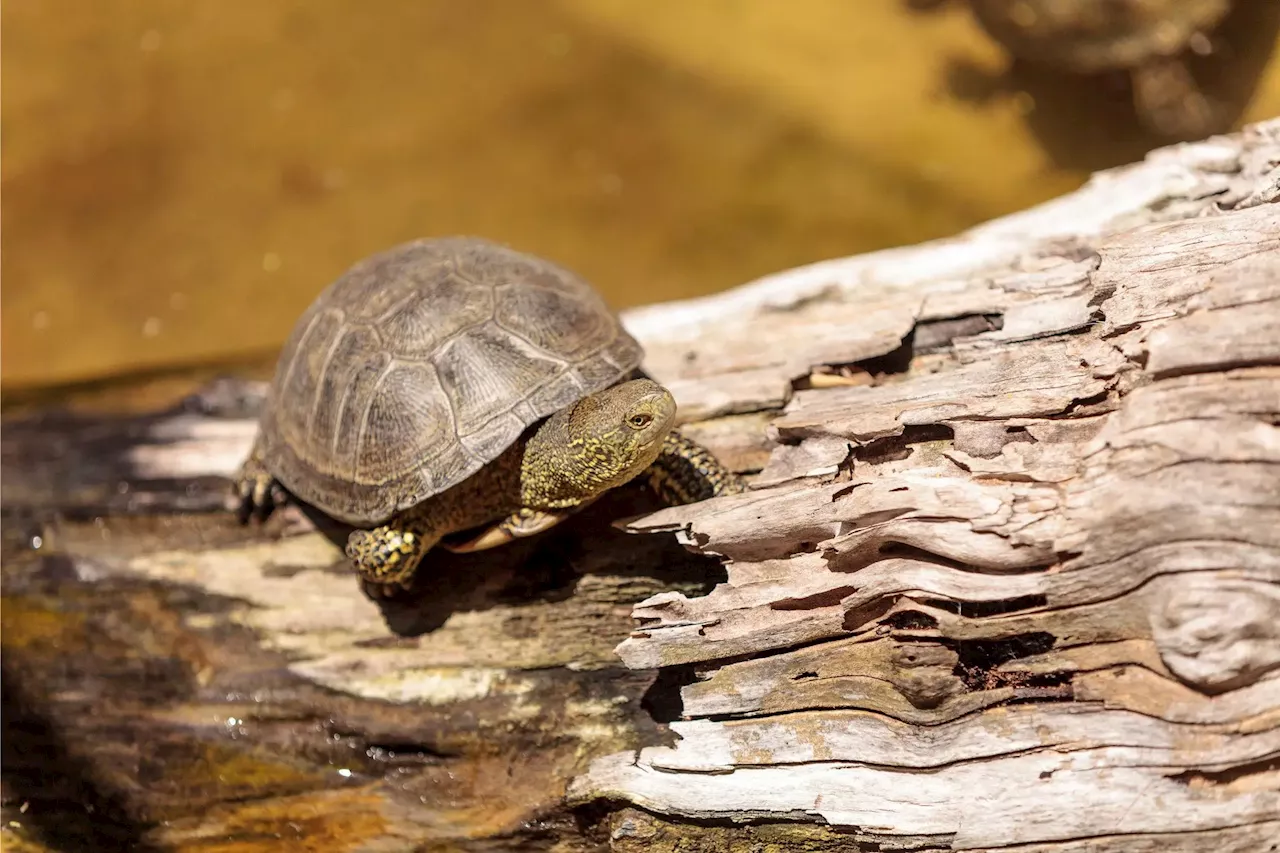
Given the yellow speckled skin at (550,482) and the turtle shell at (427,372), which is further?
the turtle shell at (427,372)

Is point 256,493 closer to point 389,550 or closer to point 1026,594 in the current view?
point 389,550

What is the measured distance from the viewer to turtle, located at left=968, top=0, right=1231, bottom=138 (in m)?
4.53

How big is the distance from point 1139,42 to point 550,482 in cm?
446

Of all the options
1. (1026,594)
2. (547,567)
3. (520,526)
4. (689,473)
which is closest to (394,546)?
(520,526)

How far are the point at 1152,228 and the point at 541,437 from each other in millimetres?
1972

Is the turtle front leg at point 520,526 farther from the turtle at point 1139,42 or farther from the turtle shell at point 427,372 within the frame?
the turtle at point 1139,42

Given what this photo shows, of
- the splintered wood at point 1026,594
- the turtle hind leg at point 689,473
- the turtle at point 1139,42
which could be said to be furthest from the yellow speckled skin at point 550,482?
the turtle at point 1139,42

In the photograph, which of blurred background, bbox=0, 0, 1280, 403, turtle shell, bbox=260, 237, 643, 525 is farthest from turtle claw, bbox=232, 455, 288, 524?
blurred background, bbox=0, 0, 1280, 403

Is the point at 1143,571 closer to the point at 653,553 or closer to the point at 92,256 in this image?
the point at 653,553

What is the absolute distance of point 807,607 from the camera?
2.20 meters

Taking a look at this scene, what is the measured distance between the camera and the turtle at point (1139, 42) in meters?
4.53

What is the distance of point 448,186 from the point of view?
5426mm

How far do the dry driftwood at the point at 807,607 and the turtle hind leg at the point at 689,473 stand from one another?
18cm

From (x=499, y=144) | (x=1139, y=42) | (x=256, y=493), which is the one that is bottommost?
(x=256, y=493)
